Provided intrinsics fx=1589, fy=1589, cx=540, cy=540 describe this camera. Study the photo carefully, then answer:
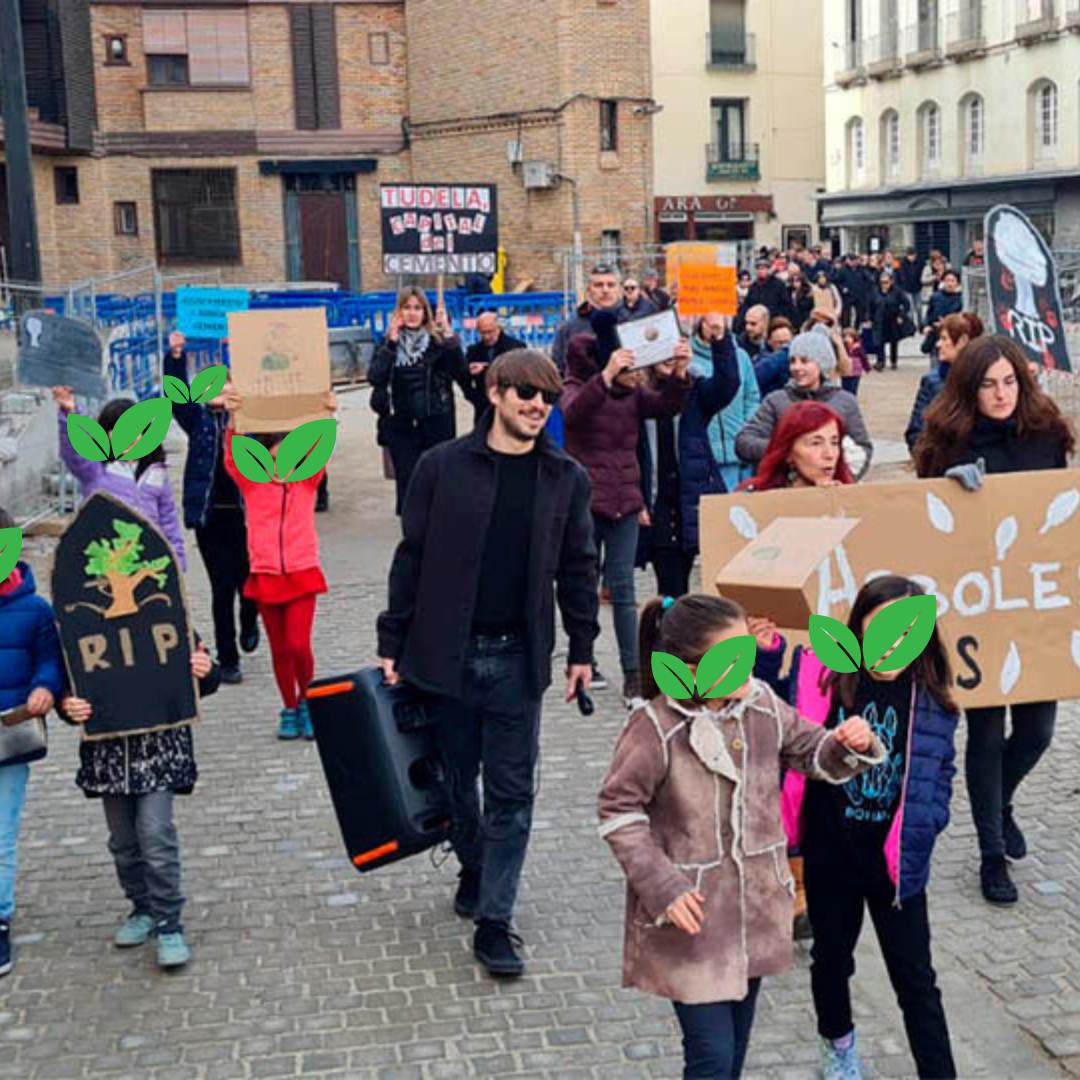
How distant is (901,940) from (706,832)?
2.37 feet

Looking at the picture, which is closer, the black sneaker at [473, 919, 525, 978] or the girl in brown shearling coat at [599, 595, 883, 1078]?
the girl in brown shearling coat at [599, 595, 883, 1078]

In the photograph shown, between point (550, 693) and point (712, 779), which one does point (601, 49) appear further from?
point (712, 779)

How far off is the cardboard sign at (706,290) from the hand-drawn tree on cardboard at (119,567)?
4.56 m

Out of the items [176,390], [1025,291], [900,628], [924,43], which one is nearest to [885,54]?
[924,43]

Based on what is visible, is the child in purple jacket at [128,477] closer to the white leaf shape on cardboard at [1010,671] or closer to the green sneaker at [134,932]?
the green sneaker at [134,932]

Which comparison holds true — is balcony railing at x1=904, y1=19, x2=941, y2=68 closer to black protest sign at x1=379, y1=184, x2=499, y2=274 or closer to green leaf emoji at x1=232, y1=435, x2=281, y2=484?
black protest sign at x1=379, y1=184, x2=499, y2=274

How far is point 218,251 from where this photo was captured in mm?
34375

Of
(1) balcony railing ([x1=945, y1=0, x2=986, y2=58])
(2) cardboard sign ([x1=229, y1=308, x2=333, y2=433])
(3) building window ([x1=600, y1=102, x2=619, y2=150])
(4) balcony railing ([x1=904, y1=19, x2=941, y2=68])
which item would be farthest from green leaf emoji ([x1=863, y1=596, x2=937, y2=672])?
(4) balcony railing ([x1=904, y1=19, x2=941, y2=68])

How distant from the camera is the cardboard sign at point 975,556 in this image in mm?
4922

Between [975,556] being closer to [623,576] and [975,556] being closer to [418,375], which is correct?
[623,576]

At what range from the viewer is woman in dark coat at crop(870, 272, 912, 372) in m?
25.1

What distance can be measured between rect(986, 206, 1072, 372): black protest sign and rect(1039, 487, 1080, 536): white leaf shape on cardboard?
9.47ft

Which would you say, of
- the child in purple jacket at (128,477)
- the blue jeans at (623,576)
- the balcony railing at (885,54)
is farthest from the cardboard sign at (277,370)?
the balcony railing at (885,54)

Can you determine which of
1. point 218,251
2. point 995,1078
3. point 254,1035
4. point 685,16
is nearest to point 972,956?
point 995,1078
